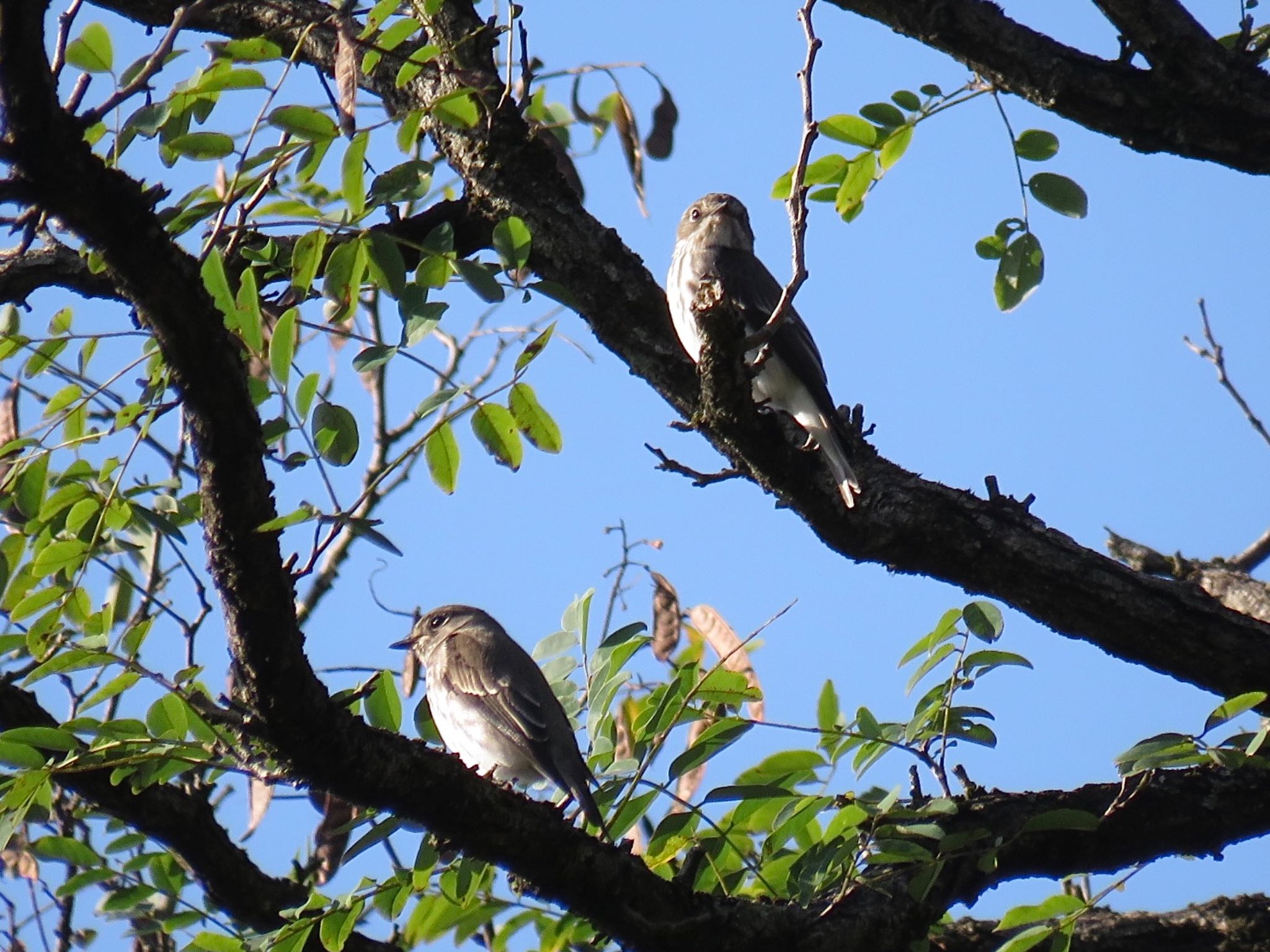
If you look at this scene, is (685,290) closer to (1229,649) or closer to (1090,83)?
(1090,83)

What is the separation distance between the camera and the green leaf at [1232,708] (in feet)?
11.9

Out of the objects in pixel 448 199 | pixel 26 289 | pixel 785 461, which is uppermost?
pixel 448 199

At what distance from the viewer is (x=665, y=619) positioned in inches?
203

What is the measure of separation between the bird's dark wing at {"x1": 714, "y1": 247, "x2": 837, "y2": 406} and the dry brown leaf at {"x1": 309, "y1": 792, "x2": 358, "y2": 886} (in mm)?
2554

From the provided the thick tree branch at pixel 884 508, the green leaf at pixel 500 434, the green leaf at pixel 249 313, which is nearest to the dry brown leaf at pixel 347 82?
the green leaf at pixel 249 313

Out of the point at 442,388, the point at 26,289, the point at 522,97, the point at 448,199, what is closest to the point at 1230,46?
the point at 522,97

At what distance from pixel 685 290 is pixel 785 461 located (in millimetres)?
2474

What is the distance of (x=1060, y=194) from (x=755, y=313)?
217 cm

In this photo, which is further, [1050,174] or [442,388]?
[1050,174]

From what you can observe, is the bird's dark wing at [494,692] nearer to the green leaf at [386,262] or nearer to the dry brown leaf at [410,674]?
the dry brown leaf at [410,674]

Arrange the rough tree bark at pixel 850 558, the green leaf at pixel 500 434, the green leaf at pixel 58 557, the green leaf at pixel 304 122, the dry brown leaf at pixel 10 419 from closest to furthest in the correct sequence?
the rough tree bark at pixel 850 558 → the green leaf at pixel 304 122 → the green leaf at pixel 500 434 → the green leaf at pixel 58 557 → the dry brown leaf at pixel 10 419

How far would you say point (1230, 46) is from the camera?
189 inches

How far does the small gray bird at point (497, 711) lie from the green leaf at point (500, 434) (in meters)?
1.99

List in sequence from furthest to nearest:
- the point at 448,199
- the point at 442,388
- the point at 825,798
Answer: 1. the point at 448,199
2. the point at 825,798
3. the point at 442,388
